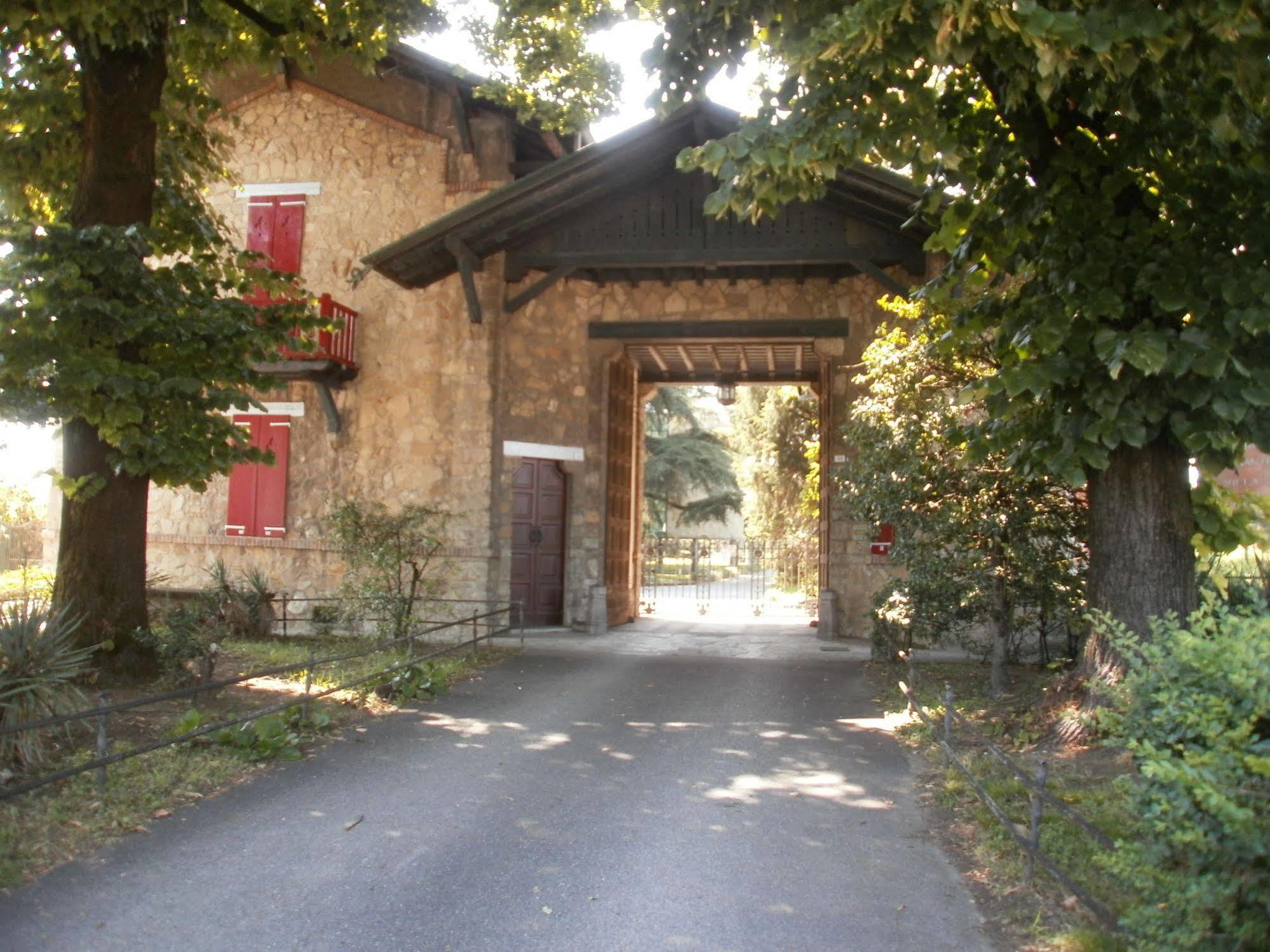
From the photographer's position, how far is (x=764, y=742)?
323 inches

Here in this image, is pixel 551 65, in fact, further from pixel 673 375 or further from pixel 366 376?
pixel 673 375

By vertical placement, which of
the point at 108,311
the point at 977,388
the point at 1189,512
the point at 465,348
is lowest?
the point at 1189,512

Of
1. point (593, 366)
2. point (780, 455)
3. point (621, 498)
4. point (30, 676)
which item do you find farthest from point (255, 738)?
point (780, 455)

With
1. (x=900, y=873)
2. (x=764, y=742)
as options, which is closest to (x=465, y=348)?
(x=764, y=742)

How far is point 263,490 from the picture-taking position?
1578cm

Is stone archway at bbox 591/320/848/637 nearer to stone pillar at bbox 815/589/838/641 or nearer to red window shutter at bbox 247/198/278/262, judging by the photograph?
stone pillar at bbox 815/589/838/641

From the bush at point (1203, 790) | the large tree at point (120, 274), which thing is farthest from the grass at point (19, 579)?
the bush at point (1203, 790)

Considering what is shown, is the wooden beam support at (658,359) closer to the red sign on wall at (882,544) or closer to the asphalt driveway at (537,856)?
the red sign on wall at (882,544)

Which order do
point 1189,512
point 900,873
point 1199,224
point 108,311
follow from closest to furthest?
point 900,873, point 1199,224, point 1189,512, point 108,311

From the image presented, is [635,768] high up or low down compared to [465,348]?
down

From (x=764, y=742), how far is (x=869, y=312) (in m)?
8.20

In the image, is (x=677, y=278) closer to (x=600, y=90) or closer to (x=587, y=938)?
(x=600, y=90)

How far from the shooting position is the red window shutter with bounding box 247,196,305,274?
15.8m

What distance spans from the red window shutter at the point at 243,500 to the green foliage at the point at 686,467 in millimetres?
17650
